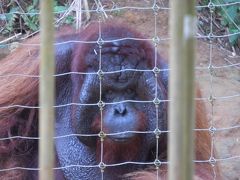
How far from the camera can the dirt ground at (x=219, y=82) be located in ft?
9.26

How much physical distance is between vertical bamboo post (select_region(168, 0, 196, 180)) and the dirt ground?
1.80m

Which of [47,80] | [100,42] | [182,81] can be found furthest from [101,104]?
[182,81]

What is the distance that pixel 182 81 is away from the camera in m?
0.61

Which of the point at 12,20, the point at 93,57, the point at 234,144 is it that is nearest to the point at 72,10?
the point at 12,20

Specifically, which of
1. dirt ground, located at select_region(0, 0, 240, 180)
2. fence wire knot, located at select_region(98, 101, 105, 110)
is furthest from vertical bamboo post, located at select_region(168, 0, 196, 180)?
dirt ground, located at select_region(0, 0, 240, 180)

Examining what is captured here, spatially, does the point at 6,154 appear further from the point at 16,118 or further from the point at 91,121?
the point at 91,121

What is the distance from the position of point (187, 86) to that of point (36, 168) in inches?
70.4

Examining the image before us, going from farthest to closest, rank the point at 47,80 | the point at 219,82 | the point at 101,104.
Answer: the point at 219,82
the point at 101,104
the point at 47,80

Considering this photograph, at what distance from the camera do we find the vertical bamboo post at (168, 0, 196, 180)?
605 mm

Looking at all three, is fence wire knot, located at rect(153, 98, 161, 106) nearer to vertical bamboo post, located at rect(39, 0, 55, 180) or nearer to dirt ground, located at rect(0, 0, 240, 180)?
dirt ground, located at rect(0, 0, 240, 180)

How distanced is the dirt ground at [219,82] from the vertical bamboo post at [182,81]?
1798 mm

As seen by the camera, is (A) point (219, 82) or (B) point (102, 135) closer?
(B) point (102, 135)

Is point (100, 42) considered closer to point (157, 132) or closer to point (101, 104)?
point (101, 104)

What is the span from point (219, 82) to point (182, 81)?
2.85 m
